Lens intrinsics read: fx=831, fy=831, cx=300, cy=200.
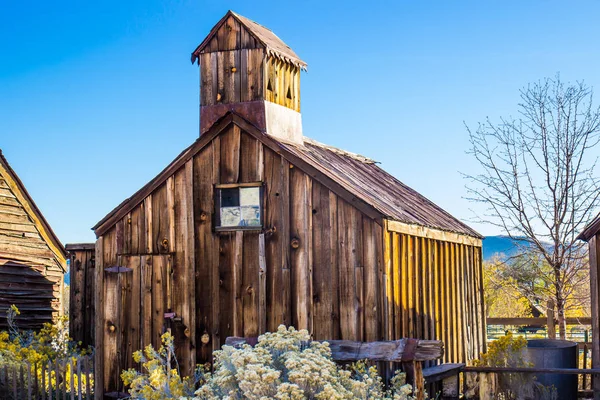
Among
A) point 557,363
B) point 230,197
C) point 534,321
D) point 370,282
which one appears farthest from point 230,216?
point 534,321

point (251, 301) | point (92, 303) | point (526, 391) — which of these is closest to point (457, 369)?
point (526, 391)

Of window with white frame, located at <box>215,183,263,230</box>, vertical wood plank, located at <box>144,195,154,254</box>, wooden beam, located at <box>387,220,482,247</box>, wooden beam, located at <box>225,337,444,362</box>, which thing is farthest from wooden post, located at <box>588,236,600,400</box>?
vertical wood plank, located at <box>144,195,154,254</box>

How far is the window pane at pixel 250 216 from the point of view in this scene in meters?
14.7

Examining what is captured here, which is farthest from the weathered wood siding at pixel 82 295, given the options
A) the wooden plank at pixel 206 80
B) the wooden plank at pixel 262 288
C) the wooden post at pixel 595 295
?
the wooden post at pixel 595 295

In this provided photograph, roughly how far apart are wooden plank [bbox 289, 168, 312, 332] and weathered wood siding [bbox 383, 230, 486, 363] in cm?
141

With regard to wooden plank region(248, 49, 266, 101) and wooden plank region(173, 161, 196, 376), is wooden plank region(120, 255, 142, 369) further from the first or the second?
wooden plank region(248, 49, 266, 101)

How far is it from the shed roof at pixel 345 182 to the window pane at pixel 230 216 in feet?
4.19

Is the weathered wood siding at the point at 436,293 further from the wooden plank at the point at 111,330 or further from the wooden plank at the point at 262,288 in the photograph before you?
the wooden plank at the point at 111,330

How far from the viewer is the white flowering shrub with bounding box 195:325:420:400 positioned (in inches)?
388

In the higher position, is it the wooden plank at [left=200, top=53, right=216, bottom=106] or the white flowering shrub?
the wooden plank at [left=200, top=53, right=216, bottom=106]

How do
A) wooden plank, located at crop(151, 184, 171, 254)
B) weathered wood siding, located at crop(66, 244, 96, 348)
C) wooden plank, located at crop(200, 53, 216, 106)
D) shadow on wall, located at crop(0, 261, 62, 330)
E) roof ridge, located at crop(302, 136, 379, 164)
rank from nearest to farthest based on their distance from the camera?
wooden plank, located at crop(151, 184, 171, 254) < wooden plank, located at crop(200, 53, 216, 106) < roof ridge, located at crop(302, 136, 379, 164) < weathered wood siding, located at crop(66, 244, 96, 348) < shadow on wall, located at crop(0, 261, 62, 330)

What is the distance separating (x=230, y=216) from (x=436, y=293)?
4434 mm

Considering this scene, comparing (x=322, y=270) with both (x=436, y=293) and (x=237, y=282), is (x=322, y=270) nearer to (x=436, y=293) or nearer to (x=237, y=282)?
(x=237, y=282)

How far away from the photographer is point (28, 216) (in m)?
23.5
